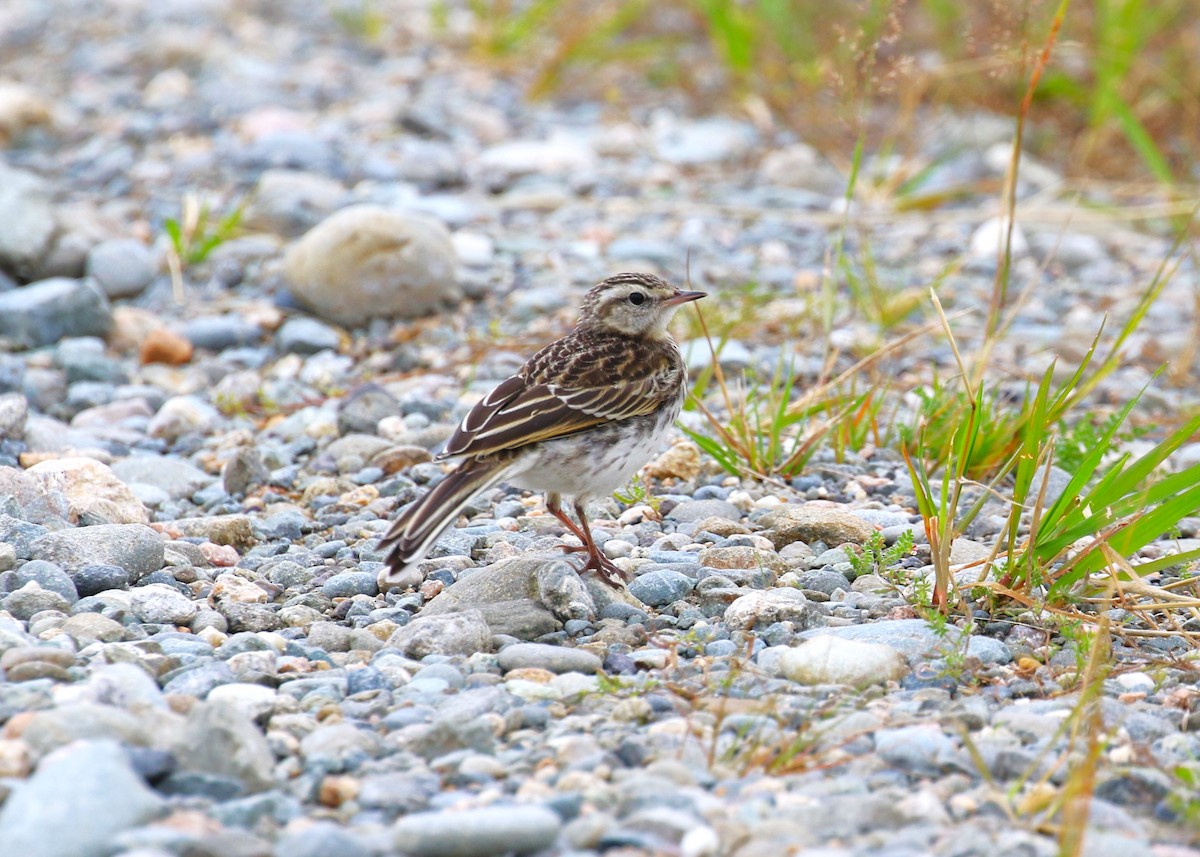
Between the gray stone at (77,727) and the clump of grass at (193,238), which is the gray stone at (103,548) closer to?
the gray stone at (77,727)

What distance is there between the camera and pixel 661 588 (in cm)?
532

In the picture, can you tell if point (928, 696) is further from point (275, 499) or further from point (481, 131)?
point (481, 131)

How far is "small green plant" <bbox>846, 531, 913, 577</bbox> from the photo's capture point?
209 inches

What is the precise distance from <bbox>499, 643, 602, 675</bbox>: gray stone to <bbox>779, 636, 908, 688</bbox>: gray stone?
1.99ft

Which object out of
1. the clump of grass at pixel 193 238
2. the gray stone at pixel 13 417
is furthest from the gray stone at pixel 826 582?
the clump of grass at pixel 193 238

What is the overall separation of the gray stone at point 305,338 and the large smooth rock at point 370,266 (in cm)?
20

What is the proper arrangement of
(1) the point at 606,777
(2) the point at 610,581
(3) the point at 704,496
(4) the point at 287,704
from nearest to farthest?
Answer: (1) the point at 606,777 < (4) the point at 287,704 < (2) the point at 610,581 < (3) the point at 704,496

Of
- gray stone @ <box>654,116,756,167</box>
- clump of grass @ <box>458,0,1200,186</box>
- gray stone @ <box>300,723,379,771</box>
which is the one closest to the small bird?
gray stone @ <box>300,723,379,771</box>

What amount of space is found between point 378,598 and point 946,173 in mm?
7635

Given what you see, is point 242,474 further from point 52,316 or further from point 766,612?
point 766,612

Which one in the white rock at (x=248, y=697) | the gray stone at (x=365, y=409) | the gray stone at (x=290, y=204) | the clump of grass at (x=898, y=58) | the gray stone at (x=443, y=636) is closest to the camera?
the white rock at (x=248, y=697)

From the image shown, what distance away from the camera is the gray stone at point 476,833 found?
3371 mm

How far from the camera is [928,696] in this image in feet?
14.4

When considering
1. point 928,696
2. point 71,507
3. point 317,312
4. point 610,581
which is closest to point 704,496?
point 610,581
